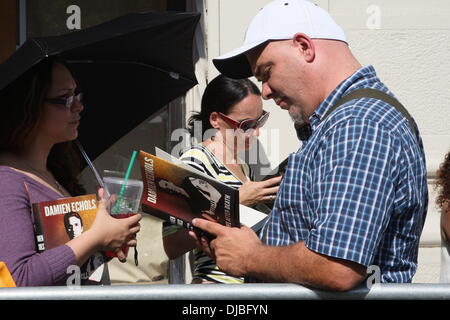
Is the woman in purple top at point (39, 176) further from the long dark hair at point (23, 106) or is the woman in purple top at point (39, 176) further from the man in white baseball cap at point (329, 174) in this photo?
the man in white baseball cap at point (329, 174)

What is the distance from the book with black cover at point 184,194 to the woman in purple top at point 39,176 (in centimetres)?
19

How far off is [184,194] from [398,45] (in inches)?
113

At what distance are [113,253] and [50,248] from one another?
286mm

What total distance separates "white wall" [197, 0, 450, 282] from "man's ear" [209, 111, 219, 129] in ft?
3.22

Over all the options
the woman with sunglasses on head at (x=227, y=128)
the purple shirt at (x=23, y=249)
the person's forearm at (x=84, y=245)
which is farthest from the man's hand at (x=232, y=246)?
the woman with sunglasses on head at (x=227, y=128)

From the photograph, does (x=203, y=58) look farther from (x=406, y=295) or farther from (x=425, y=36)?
(x=406, y=295)

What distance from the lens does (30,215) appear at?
2.62 meters

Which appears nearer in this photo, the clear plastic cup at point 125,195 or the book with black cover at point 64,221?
the book with black cover at point 64,221

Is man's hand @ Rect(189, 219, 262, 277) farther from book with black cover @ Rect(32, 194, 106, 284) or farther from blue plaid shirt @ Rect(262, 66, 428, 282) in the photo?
book with black cover @ Rect(32, 194, 106, 284)

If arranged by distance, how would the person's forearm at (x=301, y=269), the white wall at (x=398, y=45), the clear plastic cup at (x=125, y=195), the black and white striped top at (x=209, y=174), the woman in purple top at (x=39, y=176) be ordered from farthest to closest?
the white wall at (x=398, y=45) → the black and white striped top at (x=209, y=174) → the clear plastic cup at (x=125, y=195) → the woman in purple top at (x=39, y=176) → the person's forearm at (x=301, y=269)

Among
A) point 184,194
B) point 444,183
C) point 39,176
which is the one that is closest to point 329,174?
point 184,194

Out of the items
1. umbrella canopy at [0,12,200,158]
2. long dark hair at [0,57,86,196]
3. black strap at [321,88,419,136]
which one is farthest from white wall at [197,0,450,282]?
black strap at [321,88,419,136]

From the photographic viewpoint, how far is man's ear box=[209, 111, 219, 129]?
3.99m

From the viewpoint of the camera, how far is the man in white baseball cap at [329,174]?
193 cm
